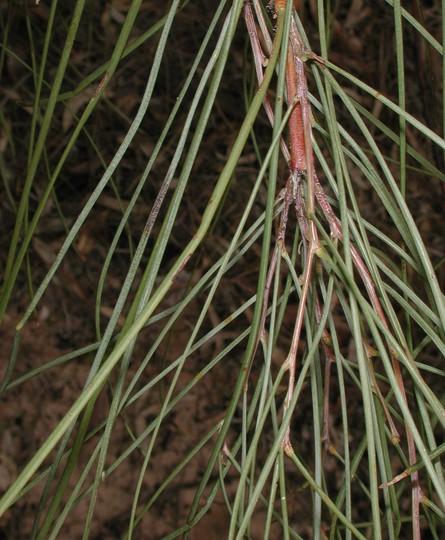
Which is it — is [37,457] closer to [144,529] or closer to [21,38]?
[144,529]

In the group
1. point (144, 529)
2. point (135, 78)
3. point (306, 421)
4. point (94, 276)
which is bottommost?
point (144, 529)

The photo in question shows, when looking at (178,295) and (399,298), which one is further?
(178,295)

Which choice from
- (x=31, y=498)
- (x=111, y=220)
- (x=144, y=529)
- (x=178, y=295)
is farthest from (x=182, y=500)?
(x=111, y=220)

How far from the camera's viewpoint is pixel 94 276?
1278mm

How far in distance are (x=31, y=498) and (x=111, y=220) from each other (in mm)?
509

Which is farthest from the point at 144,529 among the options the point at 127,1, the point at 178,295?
the point at 127,1

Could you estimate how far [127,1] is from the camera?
1436mm

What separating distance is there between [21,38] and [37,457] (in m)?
1.25

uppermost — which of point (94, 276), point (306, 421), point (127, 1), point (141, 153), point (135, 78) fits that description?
point (127, 1)

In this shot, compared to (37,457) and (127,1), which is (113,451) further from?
(37,457)

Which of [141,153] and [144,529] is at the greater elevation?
[141,153]

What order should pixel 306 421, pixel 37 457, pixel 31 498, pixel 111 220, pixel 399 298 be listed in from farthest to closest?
pixel 111 220 → pixel 306 421 → pixel 31 498 → pixel 399 298 → pixel 37 457

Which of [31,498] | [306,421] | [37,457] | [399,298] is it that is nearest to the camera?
[37,457]

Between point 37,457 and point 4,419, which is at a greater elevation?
point 37,457
